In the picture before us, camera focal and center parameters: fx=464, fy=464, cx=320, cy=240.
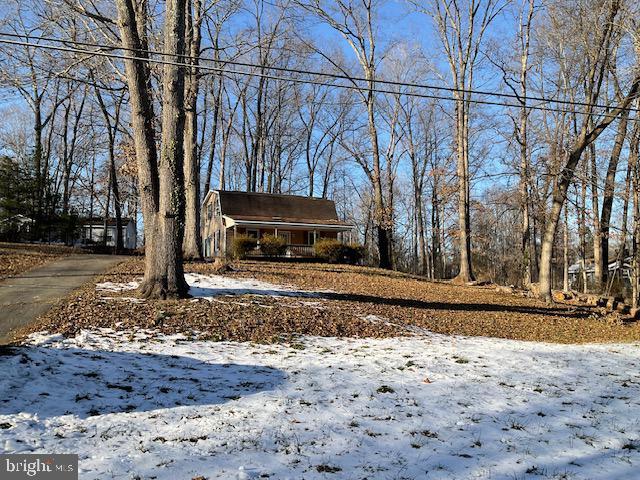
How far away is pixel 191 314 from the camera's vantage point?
29.5 ft

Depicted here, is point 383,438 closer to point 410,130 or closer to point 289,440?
point 289,440

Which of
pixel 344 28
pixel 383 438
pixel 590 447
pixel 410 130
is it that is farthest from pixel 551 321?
pixel 410 130

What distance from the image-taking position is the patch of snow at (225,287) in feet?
37.4

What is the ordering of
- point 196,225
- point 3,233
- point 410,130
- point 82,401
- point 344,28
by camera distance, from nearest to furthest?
point 82,401
point 196,225
point 344,28
point 3,233
point 410,130

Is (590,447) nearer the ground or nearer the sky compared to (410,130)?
nearer the ground

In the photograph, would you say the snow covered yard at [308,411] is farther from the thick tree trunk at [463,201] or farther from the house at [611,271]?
the house at [611,271]

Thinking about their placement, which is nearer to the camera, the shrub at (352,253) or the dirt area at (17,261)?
the dirt area at (17,261)

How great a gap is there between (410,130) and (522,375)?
116ft

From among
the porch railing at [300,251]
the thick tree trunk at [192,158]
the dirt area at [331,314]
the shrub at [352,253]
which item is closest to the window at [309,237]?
the porch railing at [300,251]

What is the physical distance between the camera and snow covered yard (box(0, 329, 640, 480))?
149 inches

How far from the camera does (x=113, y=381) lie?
214 inches

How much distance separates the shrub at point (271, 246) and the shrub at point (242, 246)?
58 centimetres

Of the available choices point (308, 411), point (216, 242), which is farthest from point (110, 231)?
point (308, 411)

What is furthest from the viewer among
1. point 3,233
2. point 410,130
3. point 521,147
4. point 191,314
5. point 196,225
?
point 410,130
